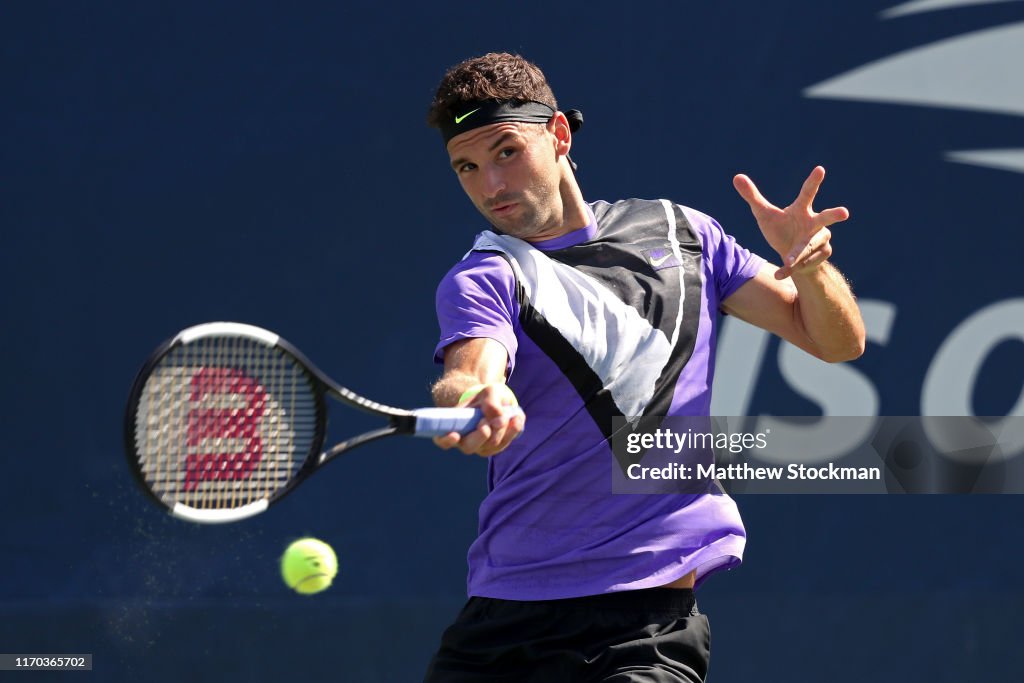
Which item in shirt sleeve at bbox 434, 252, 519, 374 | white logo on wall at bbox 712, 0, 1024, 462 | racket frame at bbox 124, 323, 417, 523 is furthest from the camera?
white logo on wall at bbox 712, 0, 1024, 462

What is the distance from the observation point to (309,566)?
4332 millimetres

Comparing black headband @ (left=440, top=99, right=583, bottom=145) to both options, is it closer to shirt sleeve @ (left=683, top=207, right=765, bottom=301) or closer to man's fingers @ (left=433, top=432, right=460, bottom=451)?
shirt sleeve @ (left=683, top=207, right=765, bottom=301)

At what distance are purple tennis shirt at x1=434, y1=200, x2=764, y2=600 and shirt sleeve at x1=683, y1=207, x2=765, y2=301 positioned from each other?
0.18 meters

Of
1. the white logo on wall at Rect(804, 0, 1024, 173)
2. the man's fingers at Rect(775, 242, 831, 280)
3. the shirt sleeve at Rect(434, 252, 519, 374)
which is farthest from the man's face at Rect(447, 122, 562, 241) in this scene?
the white logo on wall at Rect(804, 0, 1024, 173)

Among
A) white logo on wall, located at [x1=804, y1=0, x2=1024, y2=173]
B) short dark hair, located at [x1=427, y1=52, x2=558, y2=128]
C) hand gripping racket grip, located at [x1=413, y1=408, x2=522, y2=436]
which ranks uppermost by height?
white logo on wall, located at [x1=804, y1=0, x2=1024, y2=173]

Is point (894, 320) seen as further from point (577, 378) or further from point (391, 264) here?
point (577, 378)

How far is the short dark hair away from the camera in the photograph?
3.13 m

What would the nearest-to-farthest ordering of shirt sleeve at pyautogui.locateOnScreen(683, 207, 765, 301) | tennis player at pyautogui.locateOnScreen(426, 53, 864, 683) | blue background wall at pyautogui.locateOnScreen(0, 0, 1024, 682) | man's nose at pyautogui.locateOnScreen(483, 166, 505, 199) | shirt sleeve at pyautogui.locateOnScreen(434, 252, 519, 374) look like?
shirt sleeve at pyautogui.locateOnScreen(434, 252, 519, 374) < tennis player at pyautogui.locateOnScreen(426, 53, 864, 683) < man's nose at pyautogui.locateOnScreen(483, 166, 505, 199) < shirt sleeve at pyautogui.locateOnScreen(683, 207, 765, 301) < blue background wall at pyautogui.locateOnScreen(0, 0, 1024, 682)

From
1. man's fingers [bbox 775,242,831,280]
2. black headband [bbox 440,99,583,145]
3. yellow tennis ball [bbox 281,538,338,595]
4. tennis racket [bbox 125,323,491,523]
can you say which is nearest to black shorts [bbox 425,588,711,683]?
tennis racket [bbox 125,323,491,523]

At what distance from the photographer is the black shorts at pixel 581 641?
2857mm

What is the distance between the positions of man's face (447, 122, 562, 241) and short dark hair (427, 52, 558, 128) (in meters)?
0.07

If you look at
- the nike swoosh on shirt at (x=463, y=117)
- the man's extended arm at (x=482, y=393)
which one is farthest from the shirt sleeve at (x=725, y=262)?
the man's extended arm at (x=482, y=393)

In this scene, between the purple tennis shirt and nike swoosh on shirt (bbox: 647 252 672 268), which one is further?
nike swoosh on shirt (bbox: 647 252 672 268)

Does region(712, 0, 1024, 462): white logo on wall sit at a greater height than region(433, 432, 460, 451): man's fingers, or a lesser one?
greater
